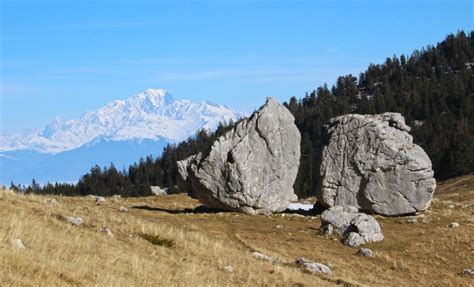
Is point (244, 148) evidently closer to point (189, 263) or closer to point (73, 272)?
point (189, 263)

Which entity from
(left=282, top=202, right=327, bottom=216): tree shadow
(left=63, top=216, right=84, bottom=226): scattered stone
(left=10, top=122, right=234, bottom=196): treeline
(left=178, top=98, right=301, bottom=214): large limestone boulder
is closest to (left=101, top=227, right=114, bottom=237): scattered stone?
(left=63, top=216, right=84, bottom=226): scattered stone

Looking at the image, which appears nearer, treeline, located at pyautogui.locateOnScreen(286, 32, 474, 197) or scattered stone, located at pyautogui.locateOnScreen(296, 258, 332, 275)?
scattered stone, located at pyautogui.locateOnScreen(296, 258, 332, 275)

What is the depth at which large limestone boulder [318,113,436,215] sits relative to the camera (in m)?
48.7

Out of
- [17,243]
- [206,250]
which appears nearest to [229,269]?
[206,250]

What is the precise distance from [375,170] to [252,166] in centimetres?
1084

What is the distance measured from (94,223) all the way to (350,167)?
3155 centimetres

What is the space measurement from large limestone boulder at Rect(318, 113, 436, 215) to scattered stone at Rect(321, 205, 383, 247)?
271 inches

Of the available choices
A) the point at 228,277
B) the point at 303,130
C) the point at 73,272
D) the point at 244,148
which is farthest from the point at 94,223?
the point at 303,130

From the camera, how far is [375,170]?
49.6 m

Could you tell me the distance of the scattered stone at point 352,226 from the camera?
37.7 meters

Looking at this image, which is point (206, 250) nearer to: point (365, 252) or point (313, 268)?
point (313, 268)

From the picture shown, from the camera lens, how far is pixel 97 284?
13.5 meters

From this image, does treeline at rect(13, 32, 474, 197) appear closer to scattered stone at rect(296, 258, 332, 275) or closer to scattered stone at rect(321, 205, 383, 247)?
scattered stone at rect(321, 205, 383, 247)

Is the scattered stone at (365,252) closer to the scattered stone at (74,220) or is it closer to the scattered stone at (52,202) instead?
the scattered stone at (52,202)
